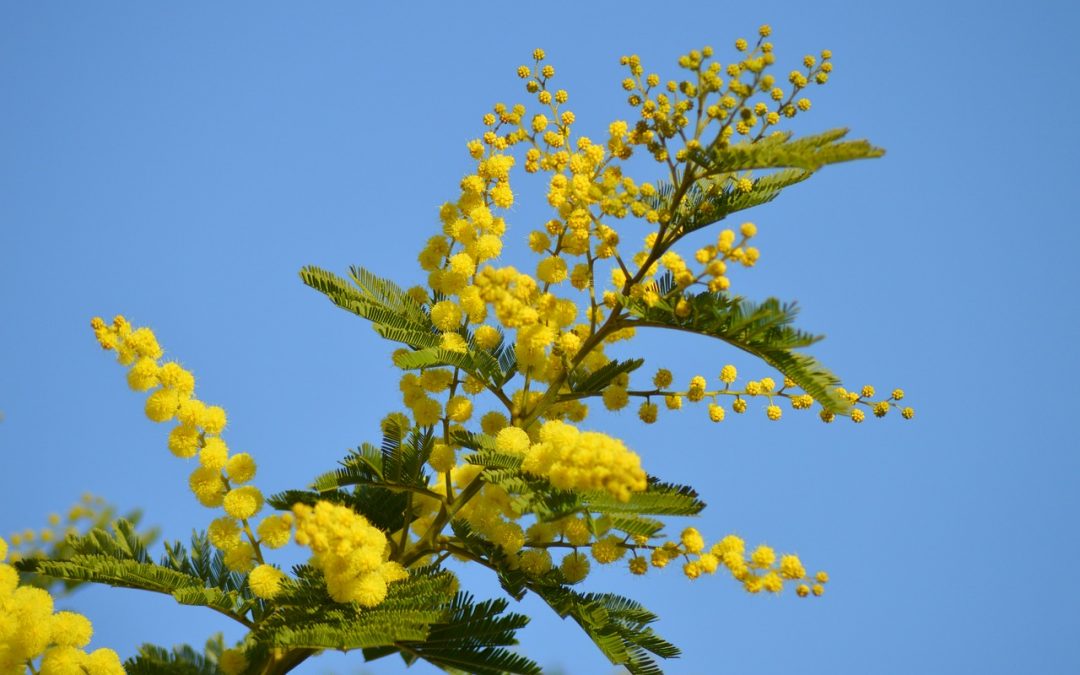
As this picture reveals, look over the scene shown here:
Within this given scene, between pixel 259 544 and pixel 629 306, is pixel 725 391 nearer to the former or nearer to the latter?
pixel 629 306

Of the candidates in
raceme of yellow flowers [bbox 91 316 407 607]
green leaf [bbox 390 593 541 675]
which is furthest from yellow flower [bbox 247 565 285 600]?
green leaf [bbox 390 593 541 675]

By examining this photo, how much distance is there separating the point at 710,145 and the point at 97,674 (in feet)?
10.00

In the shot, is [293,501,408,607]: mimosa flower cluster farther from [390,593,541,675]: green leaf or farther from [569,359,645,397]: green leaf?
Result: [569,359,645,397]: green leaf

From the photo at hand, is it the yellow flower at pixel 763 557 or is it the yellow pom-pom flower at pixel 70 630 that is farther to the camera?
the yellow pom-pom flower at pixel 70 630

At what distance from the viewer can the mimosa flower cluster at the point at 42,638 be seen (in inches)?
173

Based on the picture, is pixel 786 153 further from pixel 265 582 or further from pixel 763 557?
pixel 265 582

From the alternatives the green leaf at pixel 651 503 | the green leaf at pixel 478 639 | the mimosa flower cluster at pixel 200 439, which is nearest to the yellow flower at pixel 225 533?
the mimosa flower cluster at pixel 200 439

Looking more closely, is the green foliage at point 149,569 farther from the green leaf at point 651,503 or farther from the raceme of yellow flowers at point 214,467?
the green leaf at point 651,503

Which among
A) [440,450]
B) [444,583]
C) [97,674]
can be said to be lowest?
[97,674]

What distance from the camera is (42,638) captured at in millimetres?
4398

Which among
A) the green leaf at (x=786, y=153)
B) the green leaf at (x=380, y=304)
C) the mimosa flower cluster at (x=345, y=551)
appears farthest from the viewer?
the green leaf at (x=380, y=304)

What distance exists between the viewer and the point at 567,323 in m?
4.43

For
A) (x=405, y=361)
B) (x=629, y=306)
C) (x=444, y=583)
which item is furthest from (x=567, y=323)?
(x=444, y=583)

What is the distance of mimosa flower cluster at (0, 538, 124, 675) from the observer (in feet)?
14.4
